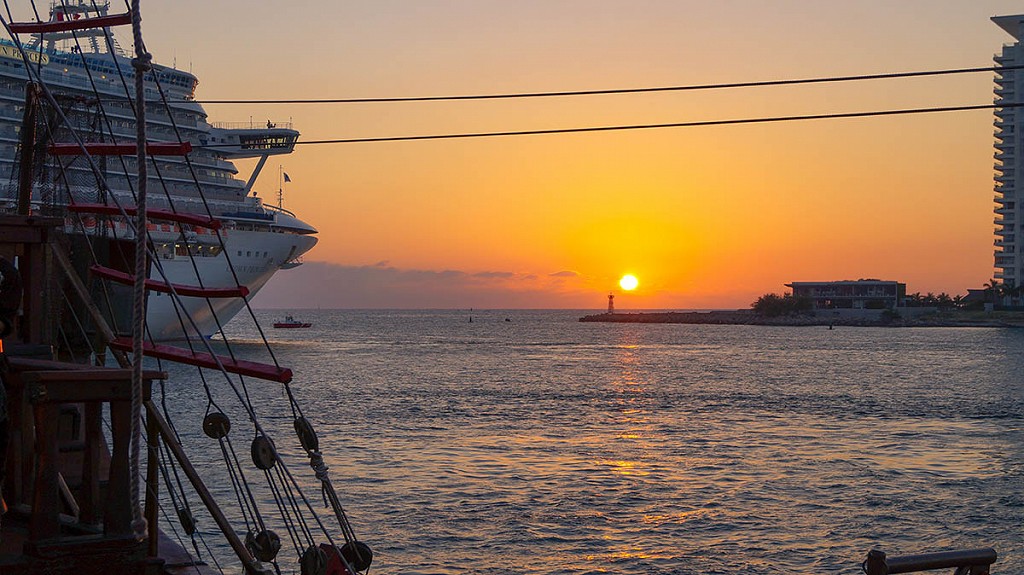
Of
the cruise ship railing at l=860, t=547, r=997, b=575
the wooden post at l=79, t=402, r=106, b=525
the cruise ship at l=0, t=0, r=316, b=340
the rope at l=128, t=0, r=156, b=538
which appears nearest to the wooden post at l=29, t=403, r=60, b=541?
the wooden post at l=79, t=402, r=106, b=525

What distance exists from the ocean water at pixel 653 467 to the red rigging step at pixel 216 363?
31.5ft

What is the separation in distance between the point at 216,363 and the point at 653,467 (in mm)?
24150

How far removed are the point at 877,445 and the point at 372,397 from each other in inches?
1114

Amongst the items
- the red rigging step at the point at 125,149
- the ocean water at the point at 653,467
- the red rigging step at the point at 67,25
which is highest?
the red rigging step at the point at 67,25

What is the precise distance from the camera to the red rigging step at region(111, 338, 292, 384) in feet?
26.6

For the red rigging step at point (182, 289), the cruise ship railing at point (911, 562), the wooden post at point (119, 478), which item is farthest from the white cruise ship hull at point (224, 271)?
the cruise ship railing at point (911, 562)

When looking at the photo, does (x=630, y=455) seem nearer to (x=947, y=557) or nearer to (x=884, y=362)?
(x=947, y=557)

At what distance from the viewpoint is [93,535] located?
6.38 m

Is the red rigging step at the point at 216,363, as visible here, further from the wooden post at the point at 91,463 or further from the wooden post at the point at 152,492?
the wooden post at the point at 91,463

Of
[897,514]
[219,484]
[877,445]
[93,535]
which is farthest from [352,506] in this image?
[877,445]

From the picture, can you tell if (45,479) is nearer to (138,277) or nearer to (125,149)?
(138,277)

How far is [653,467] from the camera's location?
3088 cm

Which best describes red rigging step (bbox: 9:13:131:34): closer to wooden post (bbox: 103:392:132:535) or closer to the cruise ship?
wooden post (bbox: 103:392:132:535)

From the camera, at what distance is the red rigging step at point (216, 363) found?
8.10m
